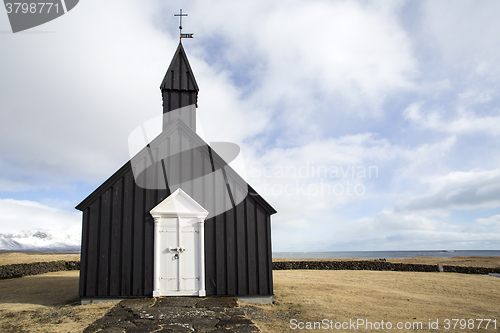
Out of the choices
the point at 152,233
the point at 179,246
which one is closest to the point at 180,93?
the point at 152,233

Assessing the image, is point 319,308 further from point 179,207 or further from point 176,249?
point 179,207

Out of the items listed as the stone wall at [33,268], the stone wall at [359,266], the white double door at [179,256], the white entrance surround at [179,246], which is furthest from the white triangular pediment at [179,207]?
the stone wall at [359,266]

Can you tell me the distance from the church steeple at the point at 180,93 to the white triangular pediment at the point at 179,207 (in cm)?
304

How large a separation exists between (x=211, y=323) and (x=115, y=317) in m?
2.55

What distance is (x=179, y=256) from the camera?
398 inches

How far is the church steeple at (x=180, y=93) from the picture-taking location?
1229 centimetres

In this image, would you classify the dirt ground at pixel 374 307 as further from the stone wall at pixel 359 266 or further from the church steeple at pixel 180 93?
the stone wall at pixel 359 266

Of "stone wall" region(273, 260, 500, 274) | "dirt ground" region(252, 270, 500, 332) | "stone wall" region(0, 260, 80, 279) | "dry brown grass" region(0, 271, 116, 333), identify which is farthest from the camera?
"stone wall" region(273, 260, 500, 274)

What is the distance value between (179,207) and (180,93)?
4.89m

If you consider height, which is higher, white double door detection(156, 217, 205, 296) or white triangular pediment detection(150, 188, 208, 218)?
white triangular pediment detection(150, 188, 208, 218)

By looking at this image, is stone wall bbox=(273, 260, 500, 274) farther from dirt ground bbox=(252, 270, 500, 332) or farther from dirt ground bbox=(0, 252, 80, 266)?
dirt ground bbox=(0, 252, 80, 266)

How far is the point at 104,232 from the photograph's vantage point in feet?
32.7

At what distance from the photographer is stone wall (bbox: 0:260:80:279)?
746 inches

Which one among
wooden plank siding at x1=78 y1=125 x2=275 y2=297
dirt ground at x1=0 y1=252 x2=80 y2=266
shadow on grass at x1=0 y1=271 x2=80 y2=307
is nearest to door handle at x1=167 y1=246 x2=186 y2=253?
wooden plank siding at x1=78 y1=125 x2=275 y2=297
